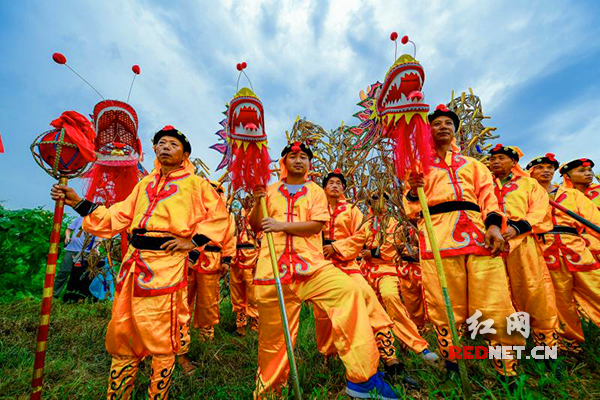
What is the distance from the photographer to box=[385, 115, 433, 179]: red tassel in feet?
7.47

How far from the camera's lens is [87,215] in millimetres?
2492

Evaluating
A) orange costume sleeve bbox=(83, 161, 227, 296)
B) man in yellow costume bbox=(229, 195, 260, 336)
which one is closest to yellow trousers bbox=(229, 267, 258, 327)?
man in yellow costume bbox=(229, 195, 260, 336)

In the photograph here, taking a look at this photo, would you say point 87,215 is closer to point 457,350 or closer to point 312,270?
point 312,270

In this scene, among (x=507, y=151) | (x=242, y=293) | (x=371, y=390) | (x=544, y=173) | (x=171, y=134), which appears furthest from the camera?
(x=242, y=293)

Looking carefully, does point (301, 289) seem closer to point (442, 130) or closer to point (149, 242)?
point (149, 242)

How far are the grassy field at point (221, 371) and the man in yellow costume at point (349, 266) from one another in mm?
250

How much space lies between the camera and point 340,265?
11.8 ft

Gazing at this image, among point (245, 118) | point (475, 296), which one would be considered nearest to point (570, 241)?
point (475, 296)

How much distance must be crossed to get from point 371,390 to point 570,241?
3.44 metres

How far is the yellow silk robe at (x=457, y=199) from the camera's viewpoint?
238 cm

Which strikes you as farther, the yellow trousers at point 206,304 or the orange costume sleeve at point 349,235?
the yellow trousers at point 206,304

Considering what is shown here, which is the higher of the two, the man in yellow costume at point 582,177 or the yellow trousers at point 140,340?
the man in yellow costume at point 582,177

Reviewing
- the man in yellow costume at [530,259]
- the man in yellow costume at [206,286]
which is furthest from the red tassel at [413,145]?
the man in yellow costume at [206,286]

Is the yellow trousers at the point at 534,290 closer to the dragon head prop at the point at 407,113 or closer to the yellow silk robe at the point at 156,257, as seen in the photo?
the dragon head prop at the point at 407,113
